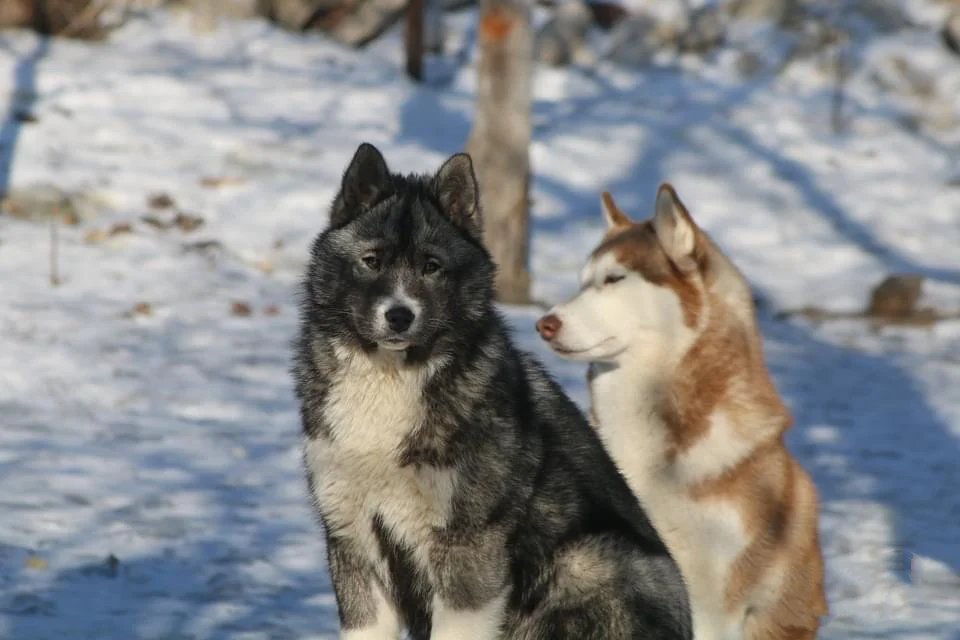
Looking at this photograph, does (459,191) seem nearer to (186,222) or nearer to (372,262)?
(372,262)

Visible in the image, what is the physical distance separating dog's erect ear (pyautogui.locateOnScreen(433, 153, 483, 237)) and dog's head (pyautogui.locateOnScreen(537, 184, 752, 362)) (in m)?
0.99

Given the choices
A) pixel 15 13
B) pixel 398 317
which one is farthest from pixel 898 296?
pixel 15 13

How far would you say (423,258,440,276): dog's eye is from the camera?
164 inches

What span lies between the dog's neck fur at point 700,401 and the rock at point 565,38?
13668 millimetres

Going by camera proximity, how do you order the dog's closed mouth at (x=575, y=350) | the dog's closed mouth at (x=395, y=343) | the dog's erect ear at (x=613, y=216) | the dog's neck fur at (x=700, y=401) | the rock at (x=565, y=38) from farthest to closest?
the rock at (x=565, y=38) < the dog's erect ear at (x=613, y=216) < the dog's closed mouth at (x=575, y=350) < the dog's neck fur at (x=700, y=401) < the dog's closed mouth at (x=395, y=343)

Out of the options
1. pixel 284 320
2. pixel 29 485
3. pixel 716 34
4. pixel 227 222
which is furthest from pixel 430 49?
pixel 29 485

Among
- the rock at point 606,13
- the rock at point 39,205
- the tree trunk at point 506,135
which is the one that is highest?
the tree trunk at point 506,135

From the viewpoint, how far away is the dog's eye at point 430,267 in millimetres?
4164

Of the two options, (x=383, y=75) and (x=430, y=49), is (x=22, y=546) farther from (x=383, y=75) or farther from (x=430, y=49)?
(x=430, y=49)

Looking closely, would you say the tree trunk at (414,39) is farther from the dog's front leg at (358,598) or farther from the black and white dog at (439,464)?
the dog's front leg at (358,598)

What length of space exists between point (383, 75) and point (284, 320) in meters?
6.91

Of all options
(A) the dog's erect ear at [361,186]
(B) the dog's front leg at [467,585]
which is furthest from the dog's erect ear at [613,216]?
(B) the dog's front leg at [467,585]

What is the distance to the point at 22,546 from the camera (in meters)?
6.12

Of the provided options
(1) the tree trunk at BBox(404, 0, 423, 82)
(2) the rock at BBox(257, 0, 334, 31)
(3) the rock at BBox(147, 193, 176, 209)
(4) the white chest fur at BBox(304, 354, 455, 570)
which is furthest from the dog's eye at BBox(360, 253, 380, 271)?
(2) the rock at BBox(257, 0, 334, 31)
